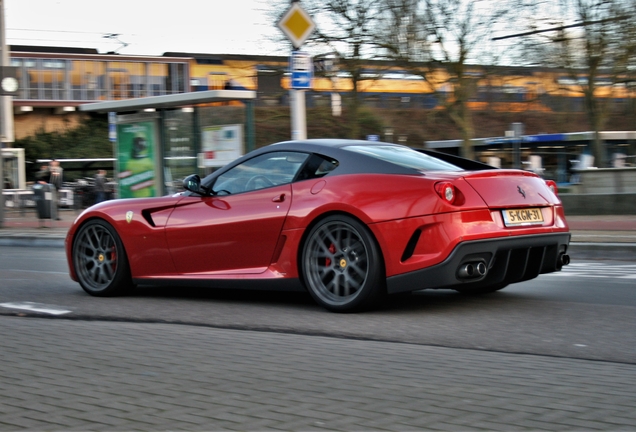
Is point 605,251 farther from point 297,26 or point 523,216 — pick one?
point 523,216

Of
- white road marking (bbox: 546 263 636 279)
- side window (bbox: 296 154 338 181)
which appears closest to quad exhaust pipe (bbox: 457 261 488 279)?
side window (bbox: 296 154 338 181)

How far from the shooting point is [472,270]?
6094mm

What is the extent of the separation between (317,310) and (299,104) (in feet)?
22.1

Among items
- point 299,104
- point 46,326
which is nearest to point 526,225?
point 46,326

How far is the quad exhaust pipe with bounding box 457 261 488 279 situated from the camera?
605 cm

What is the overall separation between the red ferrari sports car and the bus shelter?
7.72 metres

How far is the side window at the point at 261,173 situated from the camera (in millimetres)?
6949

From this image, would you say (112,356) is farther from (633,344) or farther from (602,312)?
(602,312)

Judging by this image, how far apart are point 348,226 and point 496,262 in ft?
3.55

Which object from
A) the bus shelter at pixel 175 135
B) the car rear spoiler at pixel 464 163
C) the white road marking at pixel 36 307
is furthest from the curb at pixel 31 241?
the car rear spoiler at pixel 464 163

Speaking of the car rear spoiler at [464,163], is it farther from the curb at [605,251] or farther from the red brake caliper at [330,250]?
the curb at [605,251]

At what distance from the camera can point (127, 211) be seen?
782 cm

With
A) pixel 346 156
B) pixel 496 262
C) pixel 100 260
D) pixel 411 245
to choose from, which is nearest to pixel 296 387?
pixel 411 245

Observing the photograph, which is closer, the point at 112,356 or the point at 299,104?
the point at 112,356
